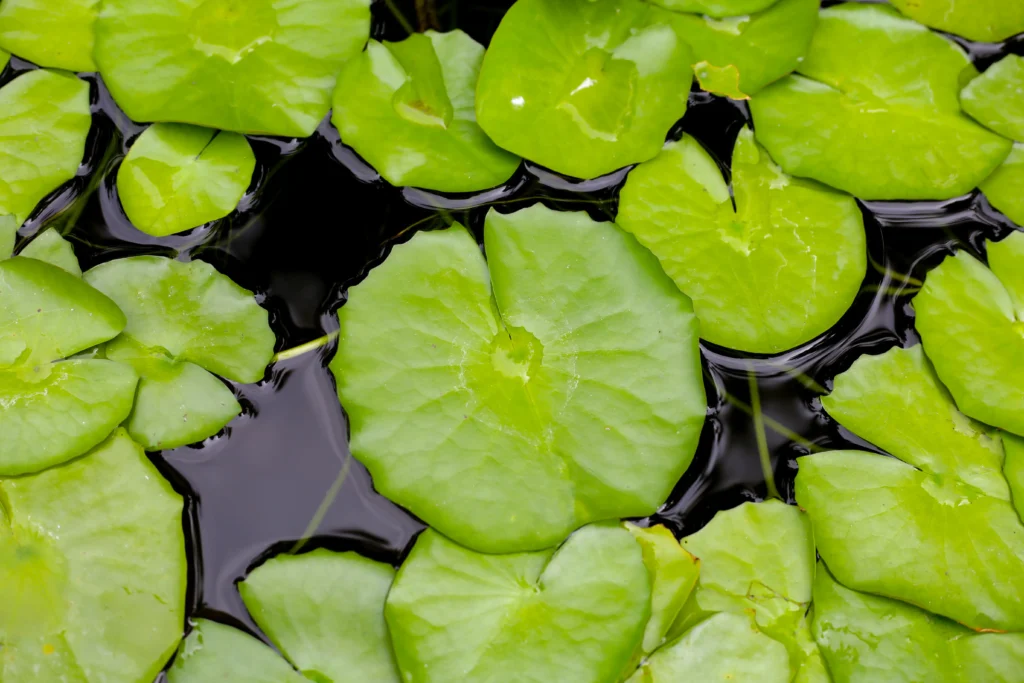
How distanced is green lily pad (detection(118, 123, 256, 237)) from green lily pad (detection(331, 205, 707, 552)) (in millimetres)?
435

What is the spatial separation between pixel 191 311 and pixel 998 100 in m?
1.86

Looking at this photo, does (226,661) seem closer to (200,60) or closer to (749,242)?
(200,60)

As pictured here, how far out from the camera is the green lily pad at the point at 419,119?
1460 millimetres

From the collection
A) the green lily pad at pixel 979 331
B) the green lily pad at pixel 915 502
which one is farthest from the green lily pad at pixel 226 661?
the green lily pad at pixel 979 331

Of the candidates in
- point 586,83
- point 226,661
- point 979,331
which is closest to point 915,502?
point 979,331

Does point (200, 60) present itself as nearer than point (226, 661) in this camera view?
No

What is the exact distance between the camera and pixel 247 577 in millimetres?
1298

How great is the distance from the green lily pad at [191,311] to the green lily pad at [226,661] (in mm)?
494

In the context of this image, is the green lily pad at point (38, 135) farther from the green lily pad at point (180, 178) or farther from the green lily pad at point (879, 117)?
the green lily pad at point (879, 117)

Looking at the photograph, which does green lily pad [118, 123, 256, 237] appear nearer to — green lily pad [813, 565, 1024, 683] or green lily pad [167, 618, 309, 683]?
green lily pad [167, 618, 309, 683]

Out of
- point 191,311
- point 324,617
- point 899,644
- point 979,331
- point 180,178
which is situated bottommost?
point 899,644

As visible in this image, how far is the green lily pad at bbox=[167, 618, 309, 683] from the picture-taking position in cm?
123

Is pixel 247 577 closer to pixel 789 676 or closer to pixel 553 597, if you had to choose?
pixel 553 597

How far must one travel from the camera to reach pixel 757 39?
1523 mm
